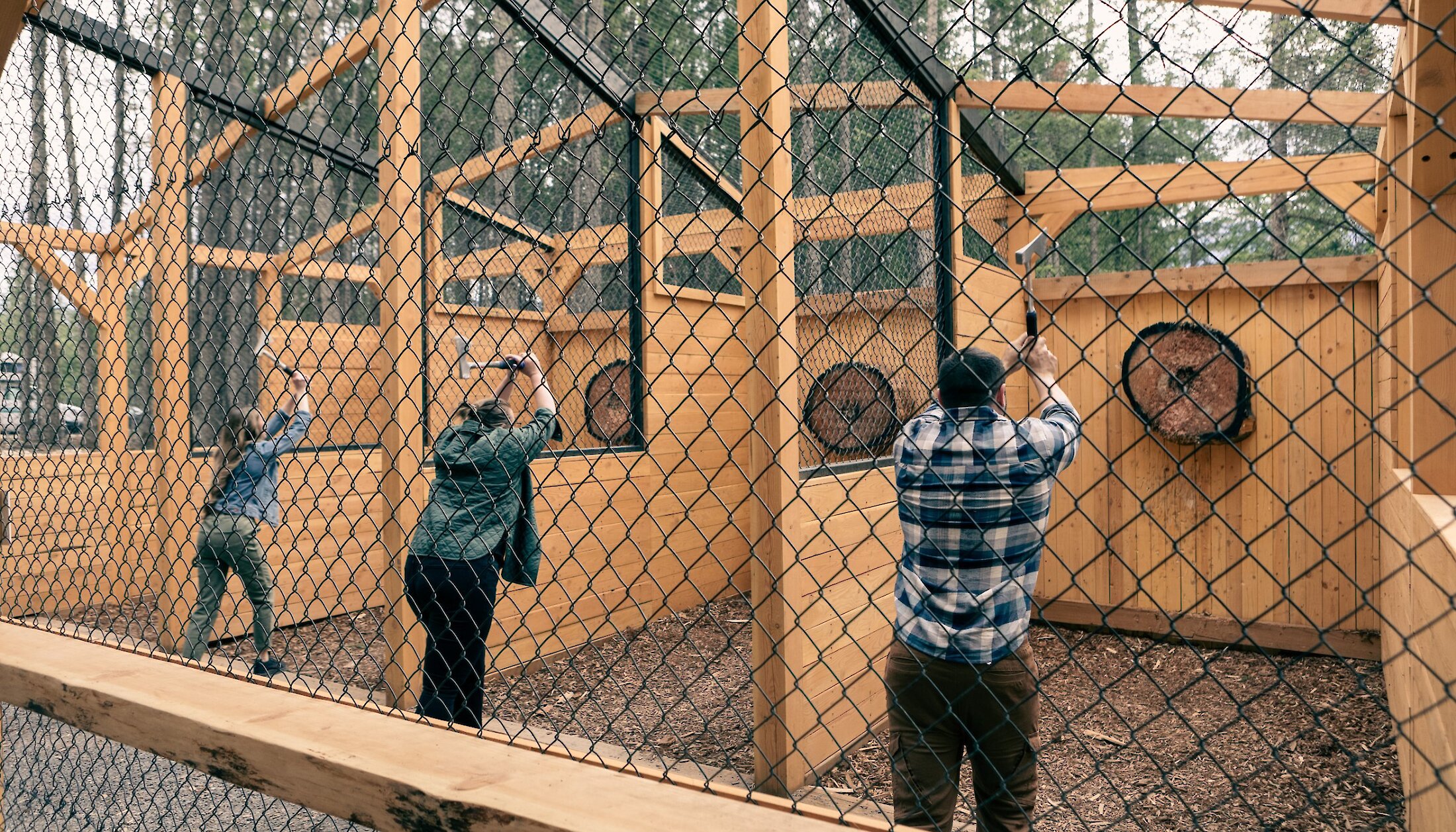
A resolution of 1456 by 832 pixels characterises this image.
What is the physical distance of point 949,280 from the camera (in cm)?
446

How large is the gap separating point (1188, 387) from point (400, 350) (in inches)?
164

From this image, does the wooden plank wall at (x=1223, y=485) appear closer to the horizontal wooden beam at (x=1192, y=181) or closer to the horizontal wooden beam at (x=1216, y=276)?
the horizontal wooden beam at (x=1216, y=276)

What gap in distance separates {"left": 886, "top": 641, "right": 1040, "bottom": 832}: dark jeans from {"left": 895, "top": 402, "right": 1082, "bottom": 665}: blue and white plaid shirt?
0.24 ft

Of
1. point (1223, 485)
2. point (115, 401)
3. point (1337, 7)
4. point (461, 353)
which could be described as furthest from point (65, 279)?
point (1223, 485)

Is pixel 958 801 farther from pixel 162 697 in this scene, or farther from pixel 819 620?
pixel 162 697

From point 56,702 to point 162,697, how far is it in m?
0.36

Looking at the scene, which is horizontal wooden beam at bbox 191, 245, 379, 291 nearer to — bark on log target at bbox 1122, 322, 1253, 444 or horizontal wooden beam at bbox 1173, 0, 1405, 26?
bark on log target at bbox 1122, 322, 1253, 444

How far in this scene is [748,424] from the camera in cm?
554

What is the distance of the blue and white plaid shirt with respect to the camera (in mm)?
2273

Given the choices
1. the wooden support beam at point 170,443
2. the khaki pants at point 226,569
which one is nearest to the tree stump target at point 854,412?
the khaki pants at point 226,569

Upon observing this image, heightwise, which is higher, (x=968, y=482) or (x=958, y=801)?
(x=968, y=482)

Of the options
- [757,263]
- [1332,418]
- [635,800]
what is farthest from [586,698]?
[1332,418]

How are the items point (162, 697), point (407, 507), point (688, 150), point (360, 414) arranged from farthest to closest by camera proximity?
point (360, 414), point (688, 150), point (407, 507), point (162, 697)

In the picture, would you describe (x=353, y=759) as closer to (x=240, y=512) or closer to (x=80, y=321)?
(x=240, y=512)
